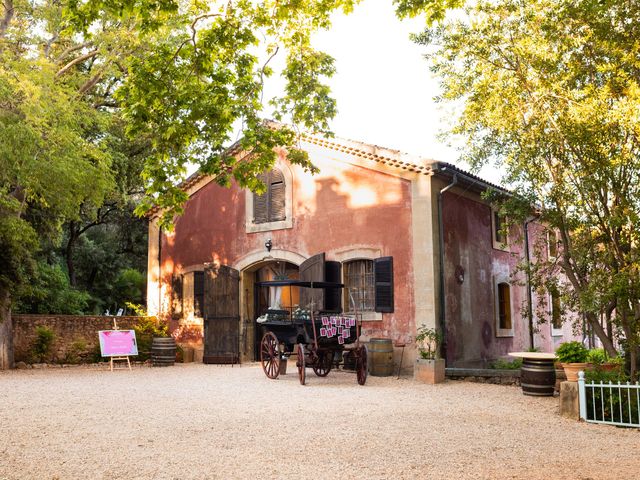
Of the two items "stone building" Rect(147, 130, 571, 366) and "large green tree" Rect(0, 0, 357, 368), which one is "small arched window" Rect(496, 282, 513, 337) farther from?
"large green tree" Rect(0, 0, 357, 368)

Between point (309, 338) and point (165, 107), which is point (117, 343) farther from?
point (165, 107)

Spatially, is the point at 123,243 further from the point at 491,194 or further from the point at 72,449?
the point at 72,449

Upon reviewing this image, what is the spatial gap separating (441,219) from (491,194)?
7.32 feet

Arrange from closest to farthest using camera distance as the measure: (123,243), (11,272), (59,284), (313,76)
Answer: (313,76) → (11,272) → (59,284) → (123,243)

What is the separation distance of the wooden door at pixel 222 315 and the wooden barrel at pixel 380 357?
4.41 meters

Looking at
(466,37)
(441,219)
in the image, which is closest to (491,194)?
(441,219)

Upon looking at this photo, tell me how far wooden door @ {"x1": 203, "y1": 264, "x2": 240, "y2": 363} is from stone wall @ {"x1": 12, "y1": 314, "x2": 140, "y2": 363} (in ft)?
8.24

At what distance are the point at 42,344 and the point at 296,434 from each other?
1141 centimetres

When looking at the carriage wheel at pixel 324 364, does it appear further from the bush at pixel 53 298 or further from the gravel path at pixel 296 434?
the bush at pixel 53 298

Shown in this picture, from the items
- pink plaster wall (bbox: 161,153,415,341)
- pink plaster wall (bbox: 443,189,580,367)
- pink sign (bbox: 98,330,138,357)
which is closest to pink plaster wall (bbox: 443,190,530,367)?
→ pink plaster wall (bbox: 443,189,580,367)

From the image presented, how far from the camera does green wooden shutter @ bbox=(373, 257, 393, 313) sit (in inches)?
556

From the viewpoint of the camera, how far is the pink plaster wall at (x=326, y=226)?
14213 mm

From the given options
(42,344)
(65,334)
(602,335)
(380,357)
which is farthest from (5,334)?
(602,335)

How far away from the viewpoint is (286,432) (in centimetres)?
709
